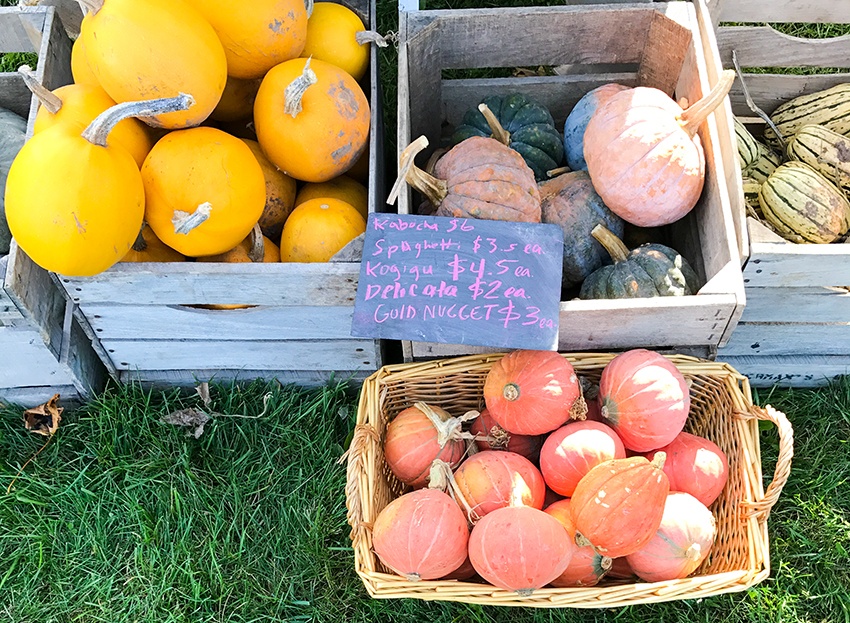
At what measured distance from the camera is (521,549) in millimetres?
1685

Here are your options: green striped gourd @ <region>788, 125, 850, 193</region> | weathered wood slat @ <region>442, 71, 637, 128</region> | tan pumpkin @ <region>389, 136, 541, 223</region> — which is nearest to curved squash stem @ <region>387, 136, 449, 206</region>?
tan pumpkin @ <region>389, 136, 541, 223</region>

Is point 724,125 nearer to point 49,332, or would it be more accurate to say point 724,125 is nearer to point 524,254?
point 524,254

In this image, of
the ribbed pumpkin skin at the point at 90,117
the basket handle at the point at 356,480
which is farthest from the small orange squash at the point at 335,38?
the basket handle at the point at 356,480

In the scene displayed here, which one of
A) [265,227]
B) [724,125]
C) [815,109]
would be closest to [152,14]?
[265,227]

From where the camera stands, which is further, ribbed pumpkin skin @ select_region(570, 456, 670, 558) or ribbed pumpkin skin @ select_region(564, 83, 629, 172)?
ribbed pumpkin skin @ select_region(564, 83, 629, 172)

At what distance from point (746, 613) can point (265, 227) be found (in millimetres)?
1875

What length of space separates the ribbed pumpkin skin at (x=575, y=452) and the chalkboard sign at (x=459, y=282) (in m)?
0.23

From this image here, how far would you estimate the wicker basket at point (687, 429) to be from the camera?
176 centimetres

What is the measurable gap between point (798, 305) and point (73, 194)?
2037 millimetres

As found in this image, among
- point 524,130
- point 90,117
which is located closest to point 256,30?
point 90,117

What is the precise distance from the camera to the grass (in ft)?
7.31

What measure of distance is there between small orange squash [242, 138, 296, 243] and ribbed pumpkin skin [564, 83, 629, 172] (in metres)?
0.95

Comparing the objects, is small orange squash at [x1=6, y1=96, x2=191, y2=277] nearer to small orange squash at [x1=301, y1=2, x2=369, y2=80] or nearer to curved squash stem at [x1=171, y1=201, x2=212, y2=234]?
curved squash stem at [x1=171, y1=201, x2=212, y2=234]

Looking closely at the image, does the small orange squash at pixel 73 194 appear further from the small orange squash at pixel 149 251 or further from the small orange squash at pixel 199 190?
the small orange squash at pixel 149 251
